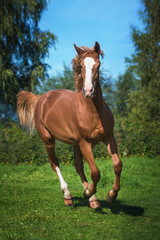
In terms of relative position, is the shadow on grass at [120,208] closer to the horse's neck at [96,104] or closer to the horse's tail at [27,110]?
the horse's neck at [96,104]

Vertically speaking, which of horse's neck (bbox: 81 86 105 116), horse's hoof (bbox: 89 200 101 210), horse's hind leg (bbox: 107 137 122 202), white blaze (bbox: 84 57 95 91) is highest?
white blaze (bbox: 84 57 95 91)

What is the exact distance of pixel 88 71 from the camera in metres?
3.88

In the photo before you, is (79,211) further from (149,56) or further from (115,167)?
(149,56)

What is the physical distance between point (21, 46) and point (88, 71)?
679 inches

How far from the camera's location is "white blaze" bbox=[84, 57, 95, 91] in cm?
372

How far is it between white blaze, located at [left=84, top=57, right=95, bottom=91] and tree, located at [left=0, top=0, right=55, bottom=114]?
586 inches

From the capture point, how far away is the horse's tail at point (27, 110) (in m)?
6.85

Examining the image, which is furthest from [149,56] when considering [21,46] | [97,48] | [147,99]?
[97,48]

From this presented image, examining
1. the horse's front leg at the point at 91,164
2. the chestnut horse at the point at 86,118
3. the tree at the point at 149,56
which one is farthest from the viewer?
the tree at the point at 149,56

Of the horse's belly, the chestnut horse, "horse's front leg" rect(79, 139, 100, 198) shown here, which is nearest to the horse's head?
the chestnut horse

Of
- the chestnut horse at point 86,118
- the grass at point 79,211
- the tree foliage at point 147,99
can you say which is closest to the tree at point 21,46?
the tree foliage at point 147,99

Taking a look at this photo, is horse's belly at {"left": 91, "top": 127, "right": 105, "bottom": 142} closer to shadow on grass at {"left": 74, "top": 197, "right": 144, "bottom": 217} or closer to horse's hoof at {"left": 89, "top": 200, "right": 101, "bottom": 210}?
horse's hoof at {"left": 89, "top": 200, "right": 101, "bottom": 210}

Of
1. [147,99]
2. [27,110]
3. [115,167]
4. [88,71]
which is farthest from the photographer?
[147,99]

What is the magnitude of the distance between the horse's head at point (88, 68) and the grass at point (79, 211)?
190 cm
